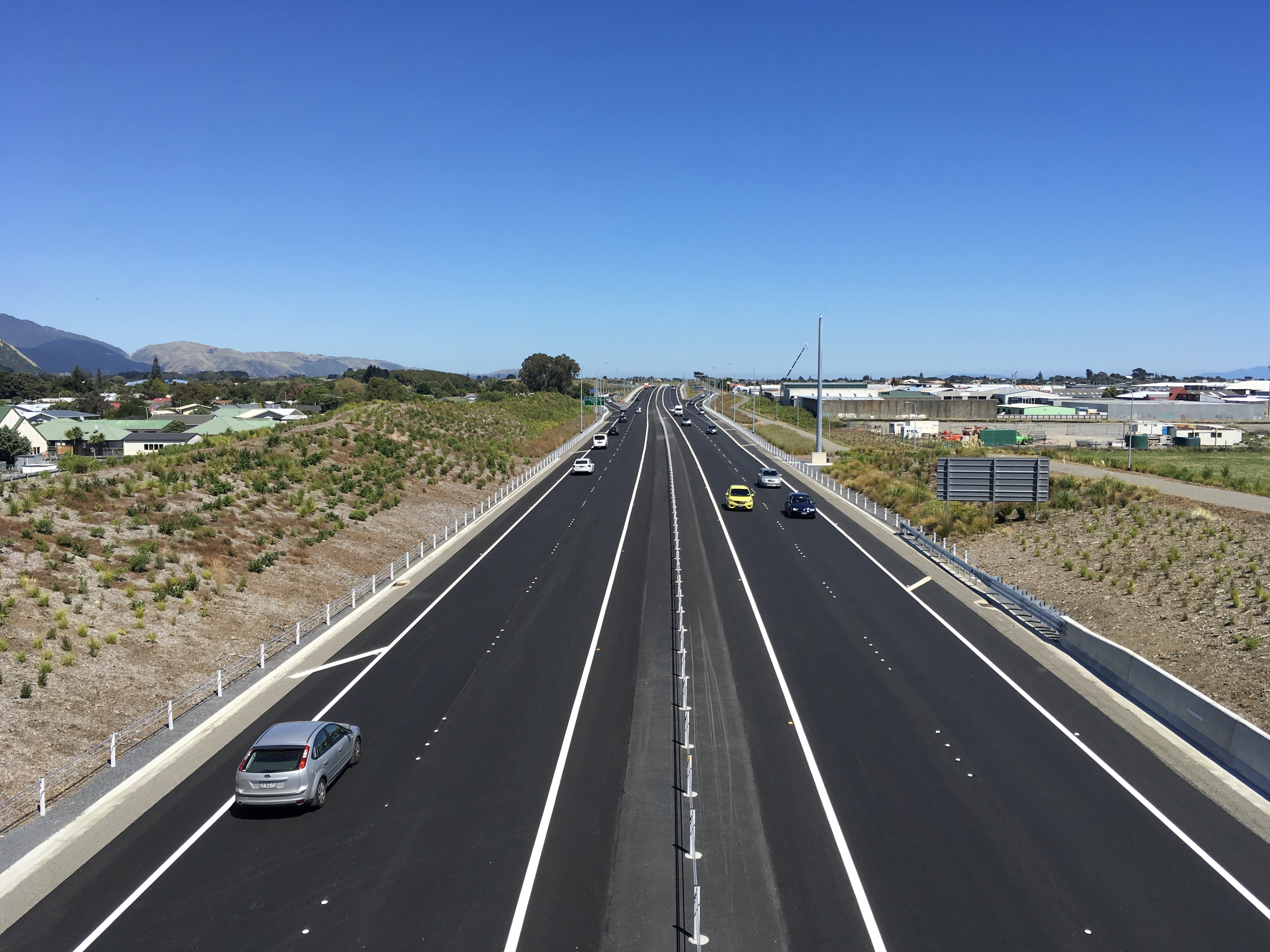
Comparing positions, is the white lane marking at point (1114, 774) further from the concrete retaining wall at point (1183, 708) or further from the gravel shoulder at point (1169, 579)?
the gravel shoulder at point (1169, 579)

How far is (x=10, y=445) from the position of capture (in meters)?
67.6

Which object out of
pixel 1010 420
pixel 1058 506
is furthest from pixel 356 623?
pixel 1010 420

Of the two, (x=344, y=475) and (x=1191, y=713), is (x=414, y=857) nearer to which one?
(x=1191, y=713)

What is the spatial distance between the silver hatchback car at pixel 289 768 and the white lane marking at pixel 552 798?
370 cm

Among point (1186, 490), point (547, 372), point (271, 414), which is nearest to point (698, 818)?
point (1186, 490)

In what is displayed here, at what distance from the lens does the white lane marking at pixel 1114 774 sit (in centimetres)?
1071

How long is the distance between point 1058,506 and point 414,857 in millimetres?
34337

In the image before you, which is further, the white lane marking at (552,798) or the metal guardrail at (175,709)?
the metal guardrail at (175,709)

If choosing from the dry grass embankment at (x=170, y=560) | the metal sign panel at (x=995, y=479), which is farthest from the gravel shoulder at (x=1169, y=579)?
the dry grass embankment at (x=170, y=560)

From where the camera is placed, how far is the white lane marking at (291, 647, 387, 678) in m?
19.3

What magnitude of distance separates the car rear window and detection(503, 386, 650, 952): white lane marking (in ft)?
13.3

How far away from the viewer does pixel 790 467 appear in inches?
2506

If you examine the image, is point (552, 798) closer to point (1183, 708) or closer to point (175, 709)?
point (175, 709)

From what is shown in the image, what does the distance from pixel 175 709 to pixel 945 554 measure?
2608cm
